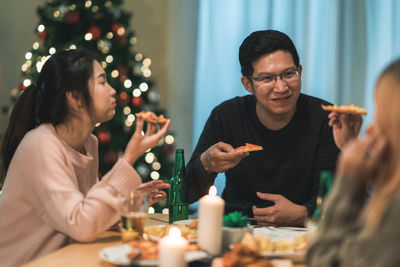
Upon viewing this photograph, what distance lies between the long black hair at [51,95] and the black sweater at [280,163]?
737mm

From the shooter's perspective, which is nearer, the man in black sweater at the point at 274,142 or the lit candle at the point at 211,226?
the lit candle at the point at 211,226

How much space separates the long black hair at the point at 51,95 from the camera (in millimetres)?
1751

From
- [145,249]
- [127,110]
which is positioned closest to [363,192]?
[145,249]

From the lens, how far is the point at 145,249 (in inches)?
50.1

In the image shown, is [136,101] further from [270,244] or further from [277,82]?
[270,244]

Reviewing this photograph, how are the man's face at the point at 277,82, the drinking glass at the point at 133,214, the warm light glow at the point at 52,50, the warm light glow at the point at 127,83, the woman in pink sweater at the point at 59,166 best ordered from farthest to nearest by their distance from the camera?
the warm light glow at the point at 127,83
the warm light glow at the point at 52,50
the man's face at the point at 277,82
the woman in pink sweater at the point at 59,166
the drinking glass at the point at 133,214

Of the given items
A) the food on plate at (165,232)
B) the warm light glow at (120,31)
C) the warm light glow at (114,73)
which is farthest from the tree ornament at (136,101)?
the food on plate at (165,232)

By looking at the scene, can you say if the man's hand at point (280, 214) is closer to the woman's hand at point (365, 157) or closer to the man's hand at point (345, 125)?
the man's hand at point (345, 125)

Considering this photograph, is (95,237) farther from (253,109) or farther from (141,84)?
(141,84)

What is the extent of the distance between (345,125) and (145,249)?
792 millimetres

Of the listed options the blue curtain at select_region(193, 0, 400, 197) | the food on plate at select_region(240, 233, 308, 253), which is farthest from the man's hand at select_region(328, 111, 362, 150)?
the blue curtain at select_region(193, 0, 400, 197)

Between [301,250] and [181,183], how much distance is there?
66cm

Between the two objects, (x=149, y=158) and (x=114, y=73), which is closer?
(x=114, y=73)

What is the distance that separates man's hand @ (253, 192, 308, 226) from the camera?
1.86 m
